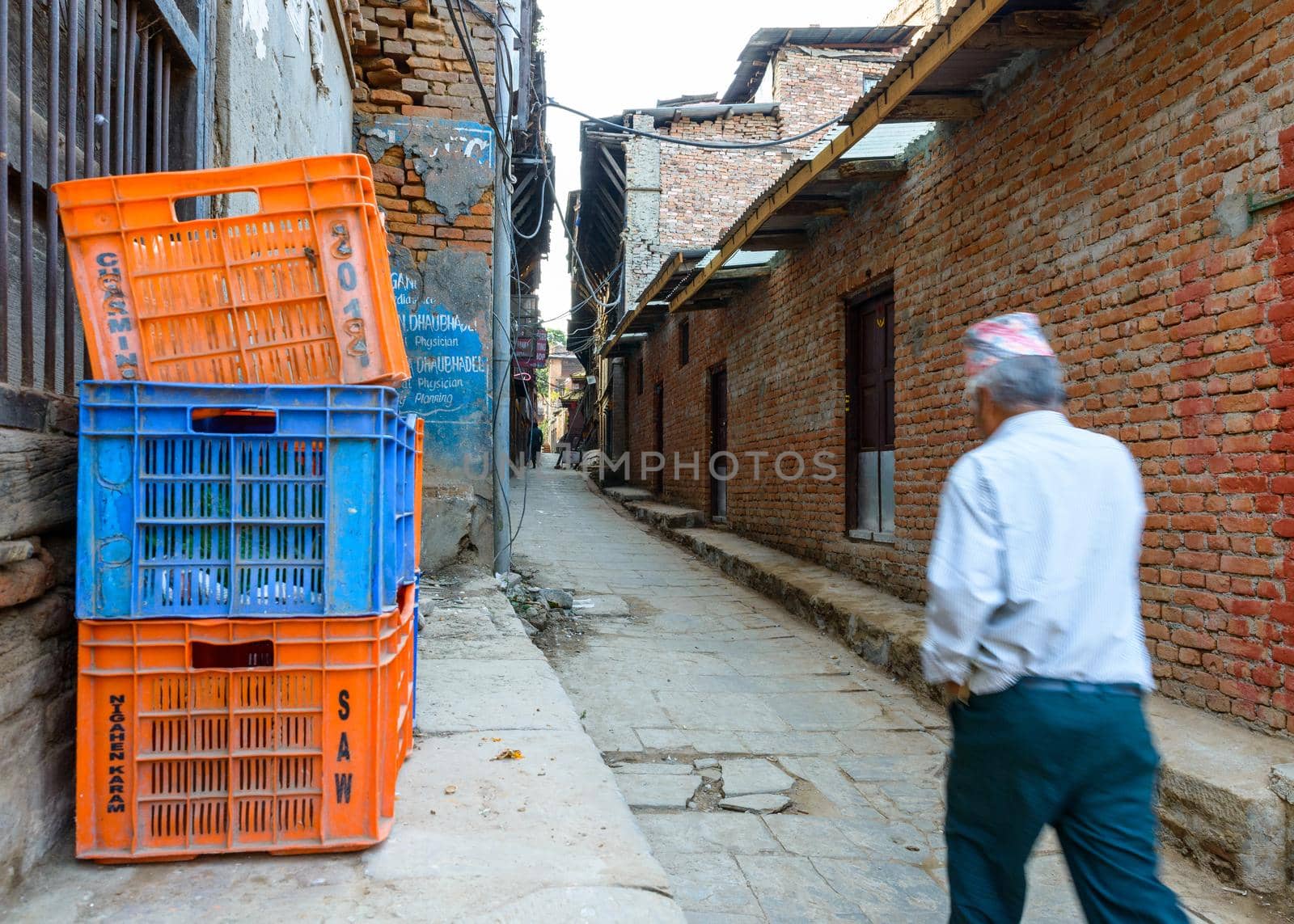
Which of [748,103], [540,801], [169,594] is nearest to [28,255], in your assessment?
[169,594]

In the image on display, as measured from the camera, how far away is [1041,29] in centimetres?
471

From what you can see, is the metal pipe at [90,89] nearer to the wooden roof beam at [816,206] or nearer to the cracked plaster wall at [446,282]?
the cracked plaster wall at [446,282]

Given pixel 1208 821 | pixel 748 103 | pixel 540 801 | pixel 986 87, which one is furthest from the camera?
pixel 748 103

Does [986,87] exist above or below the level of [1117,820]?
above

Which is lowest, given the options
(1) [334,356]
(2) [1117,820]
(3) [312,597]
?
(2) [1117,820]

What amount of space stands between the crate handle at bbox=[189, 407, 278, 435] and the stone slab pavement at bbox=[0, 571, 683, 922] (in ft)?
3.31

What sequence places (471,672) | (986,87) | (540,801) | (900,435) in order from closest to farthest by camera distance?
(540,801) < (471,672) < (986,87) < (900,435)

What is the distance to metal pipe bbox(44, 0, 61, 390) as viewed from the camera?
2318 millimetres

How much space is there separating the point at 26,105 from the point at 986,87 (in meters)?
5.26

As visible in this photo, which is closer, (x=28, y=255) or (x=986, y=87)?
(x=28, y=255)

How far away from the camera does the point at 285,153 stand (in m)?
4.50

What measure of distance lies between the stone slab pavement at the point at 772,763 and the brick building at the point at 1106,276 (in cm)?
115

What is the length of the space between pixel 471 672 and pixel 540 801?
1.62 metres

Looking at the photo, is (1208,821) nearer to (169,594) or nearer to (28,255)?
(169,594)
